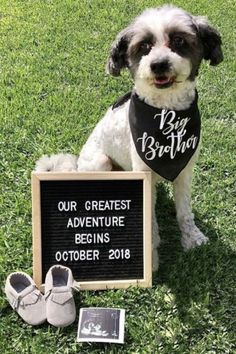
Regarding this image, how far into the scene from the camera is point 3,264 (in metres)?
3.39

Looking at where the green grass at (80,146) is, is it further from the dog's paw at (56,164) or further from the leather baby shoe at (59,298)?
the dog's paw at (56,164)

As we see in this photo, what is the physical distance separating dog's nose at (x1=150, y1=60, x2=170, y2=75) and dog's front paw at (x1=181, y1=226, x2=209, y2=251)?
1105 millimetres

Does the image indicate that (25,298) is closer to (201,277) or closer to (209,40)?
(201,277)

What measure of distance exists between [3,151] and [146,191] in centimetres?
161

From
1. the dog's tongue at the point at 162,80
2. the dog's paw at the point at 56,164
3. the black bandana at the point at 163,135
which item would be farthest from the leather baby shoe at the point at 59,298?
the dog's tongue at the point at 162,80

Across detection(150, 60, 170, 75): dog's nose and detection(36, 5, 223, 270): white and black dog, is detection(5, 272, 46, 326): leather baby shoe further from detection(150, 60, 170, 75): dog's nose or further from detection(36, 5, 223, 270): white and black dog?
detection(150, 60, 170, 75): dog's nose

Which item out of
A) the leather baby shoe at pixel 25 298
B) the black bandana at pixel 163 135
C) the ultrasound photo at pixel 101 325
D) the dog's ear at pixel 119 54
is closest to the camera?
the ultrasound photo at pixel 101 325

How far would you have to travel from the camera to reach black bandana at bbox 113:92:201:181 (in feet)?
10.5

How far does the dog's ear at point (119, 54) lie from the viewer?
10.2ft

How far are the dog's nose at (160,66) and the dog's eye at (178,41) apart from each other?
0.49ft

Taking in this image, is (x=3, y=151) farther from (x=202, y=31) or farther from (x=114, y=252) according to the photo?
(x=202, y=31)

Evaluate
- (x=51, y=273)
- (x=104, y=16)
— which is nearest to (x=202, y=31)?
(x=51, y=273)

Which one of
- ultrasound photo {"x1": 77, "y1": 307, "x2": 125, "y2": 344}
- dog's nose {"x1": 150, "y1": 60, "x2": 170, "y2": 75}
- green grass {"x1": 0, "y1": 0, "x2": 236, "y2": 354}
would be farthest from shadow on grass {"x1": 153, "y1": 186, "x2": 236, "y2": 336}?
dog's nose {"x1": 150, "y1": 60, "x2": 170, "y2": 75}

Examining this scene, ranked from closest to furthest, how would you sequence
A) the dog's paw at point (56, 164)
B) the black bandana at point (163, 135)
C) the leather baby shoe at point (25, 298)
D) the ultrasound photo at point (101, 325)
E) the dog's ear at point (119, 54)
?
the ultrasound photo at point (101, 325) → the leather baby shoe at point (25, 298) → the dog's ear at point (119, 54) → the black bandana at point (163, 135) → the dog's paw at point (56, 164)
